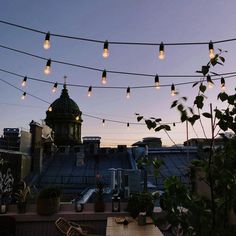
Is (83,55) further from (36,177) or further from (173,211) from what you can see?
(36,177)

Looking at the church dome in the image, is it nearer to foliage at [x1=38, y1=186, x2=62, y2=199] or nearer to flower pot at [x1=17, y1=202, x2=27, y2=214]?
flower pot at [x1=17, y1=202, x2=27, y2=214]

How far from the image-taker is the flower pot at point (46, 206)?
720cm

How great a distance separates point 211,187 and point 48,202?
19.9 ft

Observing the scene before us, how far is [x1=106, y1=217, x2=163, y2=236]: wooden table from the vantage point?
533 centimetres

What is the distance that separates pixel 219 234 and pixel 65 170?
24.2m

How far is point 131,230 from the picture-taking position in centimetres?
566

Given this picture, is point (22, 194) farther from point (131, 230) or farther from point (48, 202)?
point (131, 230)

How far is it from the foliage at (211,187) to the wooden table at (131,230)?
3.76 meters

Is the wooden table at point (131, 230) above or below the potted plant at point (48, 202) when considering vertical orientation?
below

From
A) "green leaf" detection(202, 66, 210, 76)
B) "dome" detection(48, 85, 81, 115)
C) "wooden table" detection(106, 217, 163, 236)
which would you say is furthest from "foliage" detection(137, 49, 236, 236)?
"dome" detection(48, 85, 81, 115)

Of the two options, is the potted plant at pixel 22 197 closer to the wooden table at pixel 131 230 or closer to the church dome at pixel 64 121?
the wooden table at pixel 131 230

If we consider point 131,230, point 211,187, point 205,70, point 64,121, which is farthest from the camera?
point 64,121

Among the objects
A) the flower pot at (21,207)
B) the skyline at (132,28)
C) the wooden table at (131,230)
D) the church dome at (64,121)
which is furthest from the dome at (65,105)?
the wooden table at (131,230)

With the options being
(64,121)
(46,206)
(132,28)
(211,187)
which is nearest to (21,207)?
(46,206)
